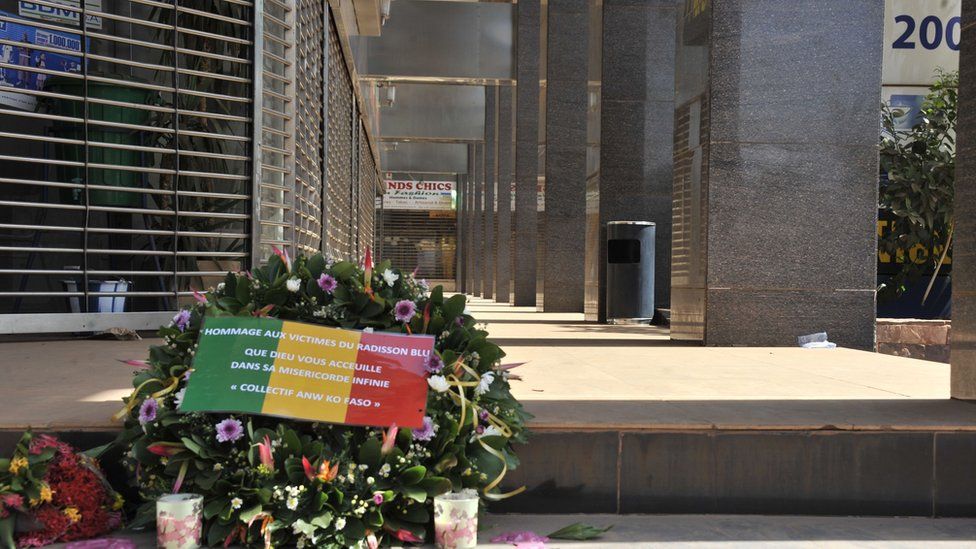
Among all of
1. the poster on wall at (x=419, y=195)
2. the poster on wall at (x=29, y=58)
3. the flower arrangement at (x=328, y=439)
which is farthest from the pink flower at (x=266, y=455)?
the poster on wall at (x=419, y=195)

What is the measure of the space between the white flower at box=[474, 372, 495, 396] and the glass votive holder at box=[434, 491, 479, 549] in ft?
1.26

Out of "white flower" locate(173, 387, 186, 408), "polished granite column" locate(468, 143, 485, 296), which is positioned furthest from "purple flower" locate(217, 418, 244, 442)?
"polished granite column" locate(468, 143, 485, 296)

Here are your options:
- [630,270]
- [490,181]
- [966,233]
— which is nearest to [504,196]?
[490,181]

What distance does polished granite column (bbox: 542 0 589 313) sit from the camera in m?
15.8

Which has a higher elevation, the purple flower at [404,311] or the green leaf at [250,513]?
the purple flower at [404,311]

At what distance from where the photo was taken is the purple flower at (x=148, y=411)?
9.63 feet

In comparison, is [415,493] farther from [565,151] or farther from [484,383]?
[565,151]

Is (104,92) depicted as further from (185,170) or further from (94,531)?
(94,531)

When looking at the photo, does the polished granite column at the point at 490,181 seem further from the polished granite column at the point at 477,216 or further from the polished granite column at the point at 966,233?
the polished granite column at the point at 966,233

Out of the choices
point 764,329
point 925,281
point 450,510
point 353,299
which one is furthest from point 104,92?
point 925,281

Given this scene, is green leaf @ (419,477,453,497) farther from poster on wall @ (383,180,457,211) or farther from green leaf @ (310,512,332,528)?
poster on wall @ (383,180,457,211)

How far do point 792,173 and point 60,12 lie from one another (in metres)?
5.67

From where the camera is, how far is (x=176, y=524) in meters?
2.71

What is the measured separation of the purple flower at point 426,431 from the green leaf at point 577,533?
1.68 ft
